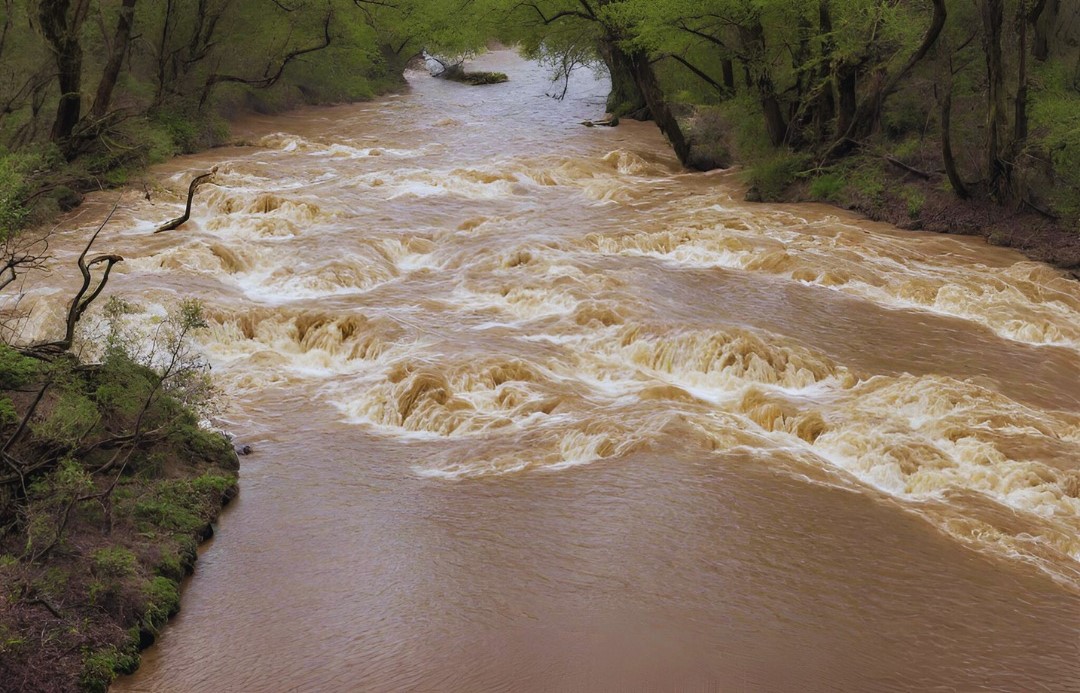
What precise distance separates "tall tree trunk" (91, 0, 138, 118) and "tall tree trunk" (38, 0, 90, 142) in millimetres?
748

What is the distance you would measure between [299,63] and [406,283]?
21360mm

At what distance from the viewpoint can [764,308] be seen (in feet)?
49.1

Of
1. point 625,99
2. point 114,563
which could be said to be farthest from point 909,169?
point 114,563

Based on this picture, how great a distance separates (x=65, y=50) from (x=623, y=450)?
1582 centimetres

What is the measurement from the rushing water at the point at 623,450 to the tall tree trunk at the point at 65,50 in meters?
2.41

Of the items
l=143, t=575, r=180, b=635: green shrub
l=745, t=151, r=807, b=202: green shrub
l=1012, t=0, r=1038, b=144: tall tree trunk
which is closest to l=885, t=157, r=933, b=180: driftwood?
l=745, t=151, r=807, b=202: green shrub

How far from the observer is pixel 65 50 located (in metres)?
20.4

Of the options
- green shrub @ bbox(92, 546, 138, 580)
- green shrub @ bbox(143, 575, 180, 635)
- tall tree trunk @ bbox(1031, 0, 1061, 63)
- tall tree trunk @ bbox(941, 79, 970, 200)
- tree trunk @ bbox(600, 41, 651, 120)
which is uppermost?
tall tree trunk @ bbox(1031, 0, 1061, 63)

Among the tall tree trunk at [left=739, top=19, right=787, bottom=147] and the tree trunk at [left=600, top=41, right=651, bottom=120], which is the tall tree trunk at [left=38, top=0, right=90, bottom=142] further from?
the tree trunk at [left=600, top=41, right=651, bottom=120]

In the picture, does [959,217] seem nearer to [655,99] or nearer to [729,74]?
[729,74]

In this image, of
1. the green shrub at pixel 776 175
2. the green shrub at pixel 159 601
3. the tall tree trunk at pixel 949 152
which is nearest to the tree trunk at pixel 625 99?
the green shrub at pixel 776 175

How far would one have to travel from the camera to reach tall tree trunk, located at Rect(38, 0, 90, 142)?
20.0 meters

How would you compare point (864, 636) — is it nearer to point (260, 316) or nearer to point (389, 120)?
point (260, 316)

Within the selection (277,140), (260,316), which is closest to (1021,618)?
(260,316)
